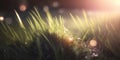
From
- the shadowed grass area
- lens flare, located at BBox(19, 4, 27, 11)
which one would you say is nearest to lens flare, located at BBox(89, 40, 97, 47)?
the shadowed grass area

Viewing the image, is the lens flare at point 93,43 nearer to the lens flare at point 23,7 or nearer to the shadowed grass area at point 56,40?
the shadowed grass area at point 56,40

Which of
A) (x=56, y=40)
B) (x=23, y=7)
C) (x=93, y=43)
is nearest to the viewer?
(x=56, y=40)

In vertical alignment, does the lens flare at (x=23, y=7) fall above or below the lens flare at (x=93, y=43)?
above

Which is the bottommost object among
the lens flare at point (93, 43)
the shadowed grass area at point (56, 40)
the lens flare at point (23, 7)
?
the lens flare at point (93, 43)

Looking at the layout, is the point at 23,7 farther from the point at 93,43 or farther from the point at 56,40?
the point at 56,40

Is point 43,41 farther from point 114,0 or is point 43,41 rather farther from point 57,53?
point 114,0

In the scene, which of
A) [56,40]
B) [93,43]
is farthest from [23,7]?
[56,40]

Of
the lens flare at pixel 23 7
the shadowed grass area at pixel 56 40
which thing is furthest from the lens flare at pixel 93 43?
the lens flare at pixel 23 7

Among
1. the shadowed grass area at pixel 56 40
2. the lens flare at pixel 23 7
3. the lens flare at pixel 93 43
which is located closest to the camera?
the shadowed grass area at pixel 56 40

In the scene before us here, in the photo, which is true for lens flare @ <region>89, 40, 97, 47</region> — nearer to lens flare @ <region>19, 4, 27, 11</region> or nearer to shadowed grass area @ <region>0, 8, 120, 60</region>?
shadowed grass area @ <region>0, 8, 120, 60</region>

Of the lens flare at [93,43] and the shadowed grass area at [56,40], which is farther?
the lens flare at [93,43]
